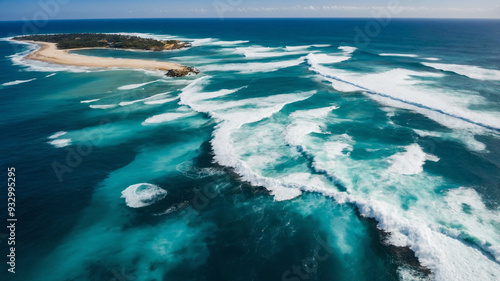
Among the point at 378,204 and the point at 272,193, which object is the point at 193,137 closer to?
the point at 272,193

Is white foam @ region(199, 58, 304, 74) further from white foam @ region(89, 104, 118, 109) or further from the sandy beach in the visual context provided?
white foam @ region(89, 104, 118, 109)

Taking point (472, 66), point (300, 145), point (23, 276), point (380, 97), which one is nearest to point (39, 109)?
point (23, 276)

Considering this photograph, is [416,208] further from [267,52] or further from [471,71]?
[267,52]

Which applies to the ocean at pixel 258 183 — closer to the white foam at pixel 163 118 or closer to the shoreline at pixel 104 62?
the white foam at pixel 163 118

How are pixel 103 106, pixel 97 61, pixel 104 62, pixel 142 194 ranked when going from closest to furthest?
pixel 142 194
pixel 103 106
pixel 104 62
pixel 97 61

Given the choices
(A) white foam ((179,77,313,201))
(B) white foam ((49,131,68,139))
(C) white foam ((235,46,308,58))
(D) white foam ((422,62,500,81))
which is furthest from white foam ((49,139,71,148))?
(D) white foam ((422,62,500,81))

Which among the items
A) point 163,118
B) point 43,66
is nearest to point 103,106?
point 163,118
